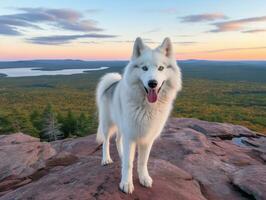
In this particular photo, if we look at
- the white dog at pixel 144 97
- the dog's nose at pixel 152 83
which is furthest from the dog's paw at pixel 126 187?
the dog's nose at pixel 152 83

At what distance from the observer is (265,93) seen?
11675cm

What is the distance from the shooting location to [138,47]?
6.33 metres

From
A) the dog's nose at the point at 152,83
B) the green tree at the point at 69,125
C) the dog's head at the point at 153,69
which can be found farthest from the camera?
the green tree at the point at 69,125

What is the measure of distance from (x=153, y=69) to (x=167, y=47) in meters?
0.76

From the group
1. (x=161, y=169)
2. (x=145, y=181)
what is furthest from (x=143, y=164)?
(x=161, y=169)

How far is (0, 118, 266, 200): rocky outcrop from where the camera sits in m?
6.81

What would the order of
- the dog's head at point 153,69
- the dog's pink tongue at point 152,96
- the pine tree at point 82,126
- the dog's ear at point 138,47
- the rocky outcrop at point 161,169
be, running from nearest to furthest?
the dog's head at point 153,69, the dog's pink tongue at point 152,96, the dog's ear at point 138,47, the rocky outcrop at point 161,169, the pine tree at point 82,126

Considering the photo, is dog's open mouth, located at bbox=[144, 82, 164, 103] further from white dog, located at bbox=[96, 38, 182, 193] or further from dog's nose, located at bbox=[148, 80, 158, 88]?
dog's nose, located at bbox=[148, 80, 158, 88]

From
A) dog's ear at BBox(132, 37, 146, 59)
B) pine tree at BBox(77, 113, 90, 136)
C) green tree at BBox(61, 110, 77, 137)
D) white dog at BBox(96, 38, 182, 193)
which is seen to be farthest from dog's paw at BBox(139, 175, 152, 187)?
green tree at BBox(61, 110, 77, 137)

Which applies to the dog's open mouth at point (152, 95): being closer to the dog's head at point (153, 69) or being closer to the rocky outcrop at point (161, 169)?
the dog's head at point (153, 69)

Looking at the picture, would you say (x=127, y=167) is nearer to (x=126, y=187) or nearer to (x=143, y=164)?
(x=126, y=187)

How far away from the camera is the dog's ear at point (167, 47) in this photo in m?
6.36

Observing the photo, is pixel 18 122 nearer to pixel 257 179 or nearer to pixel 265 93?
pixel 257 179

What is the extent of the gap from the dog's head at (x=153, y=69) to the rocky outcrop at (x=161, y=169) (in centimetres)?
222
